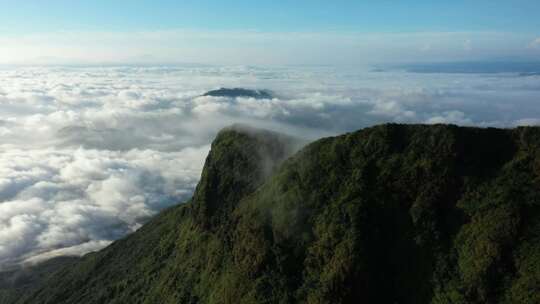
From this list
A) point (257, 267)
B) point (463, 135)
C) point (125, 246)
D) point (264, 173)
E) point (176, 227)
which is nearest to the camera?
point (463, 135)

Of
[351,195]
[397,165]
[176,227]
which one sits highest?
[397,165]

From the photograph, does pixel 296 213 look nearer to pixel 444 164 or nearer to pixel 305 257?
pixel 305 257

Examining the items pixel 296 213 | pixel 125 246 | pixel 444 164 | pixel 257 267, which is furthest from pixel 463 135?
pixel 125 246

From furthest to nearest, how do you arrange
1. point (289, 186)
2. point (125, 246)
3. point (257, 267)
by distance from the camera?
point (125, 246)
point (289, 186)
point (257, 267)

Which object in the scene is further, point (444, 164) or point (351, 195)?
point (351, 195)

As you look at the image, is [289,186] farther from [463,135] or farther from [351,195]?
[463,135]

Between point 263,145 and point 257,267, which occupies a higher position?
point 263,145
